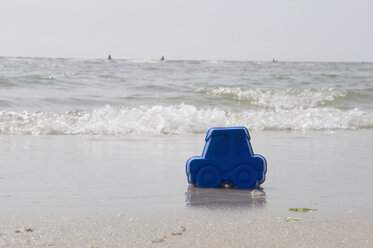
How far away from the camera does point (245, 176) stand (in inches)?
132

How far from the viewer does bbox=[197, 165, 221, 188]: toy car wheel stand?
3369 millimetres

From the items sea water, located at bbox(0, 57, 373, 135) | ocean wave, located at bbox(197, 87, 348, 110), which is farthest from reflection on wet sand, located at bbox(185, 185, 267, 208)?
ocean wave, located at bbox(197, 87, 348, 110)

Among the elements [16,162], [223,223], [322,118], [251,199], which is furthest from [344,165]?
[322,118]

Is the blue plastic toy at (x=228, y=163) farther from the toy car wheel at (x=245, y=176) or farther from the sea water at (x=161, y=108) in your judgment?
the sea water at (x=161, y=108)

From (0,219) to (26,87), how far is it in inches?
339

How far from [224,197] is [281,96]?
7.71 meters

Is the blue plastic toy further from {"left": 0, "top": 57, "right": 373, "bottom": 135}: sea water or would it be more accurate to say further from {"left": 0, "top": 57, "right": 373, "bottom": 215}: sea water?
{"left": 0, "top": 57, "right": 373, "bottom": 135}: sea water

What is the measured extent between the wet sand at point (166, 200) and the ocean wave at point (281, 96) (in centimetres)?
470

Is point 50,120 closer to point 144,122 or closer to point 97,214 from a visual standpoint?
point 144,122

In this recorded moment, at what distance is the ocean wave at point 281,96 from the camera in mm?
9641

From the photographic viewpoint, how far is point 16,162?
4078 mm

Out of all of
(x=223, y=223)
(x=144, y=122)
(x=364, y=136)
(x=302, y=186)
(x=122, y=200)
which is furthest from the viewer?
(x=144, y=122)

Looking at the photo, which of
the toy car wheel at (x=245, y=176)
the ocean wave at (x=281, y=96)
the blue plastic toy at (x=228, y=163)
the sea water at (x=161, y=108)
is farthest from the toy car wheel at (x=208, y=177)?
the ocean wave at (x=281, y=96)

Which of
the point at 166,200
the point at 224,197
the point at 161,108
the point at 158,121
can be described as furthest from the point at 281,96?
the point at 166,200
